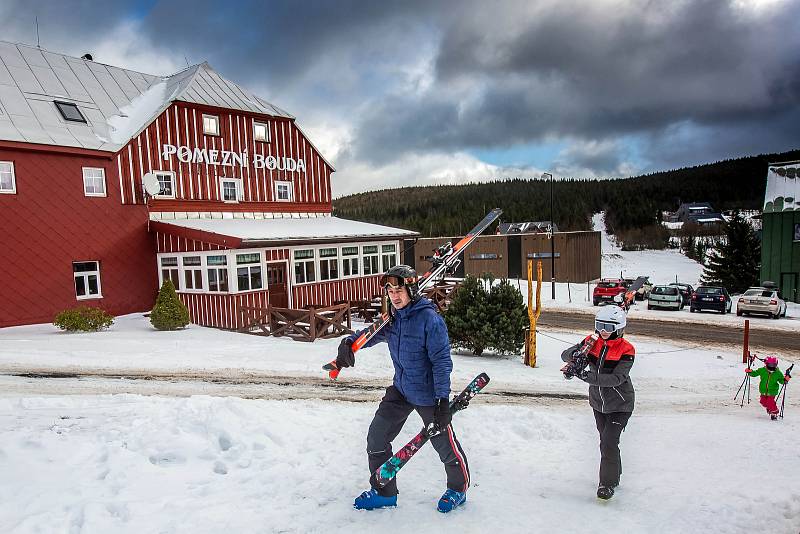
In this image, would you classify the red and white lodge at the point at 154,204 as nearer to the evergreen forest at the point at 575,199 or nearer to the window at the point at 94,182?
the window at the point at 94,182

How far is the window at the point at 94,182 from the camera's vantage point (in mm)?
17062

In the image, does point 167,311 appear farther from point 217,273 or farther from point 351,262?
point 351,262

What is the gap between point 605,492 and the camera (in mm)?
4492

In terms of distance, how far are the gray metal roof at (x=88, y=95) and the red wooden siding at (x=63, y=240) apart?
991mm

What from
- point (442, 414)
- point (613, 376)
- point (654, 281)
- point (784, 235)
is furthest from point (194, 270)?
point (654, 281)

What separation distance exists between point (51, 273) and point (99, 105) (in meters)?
7.56

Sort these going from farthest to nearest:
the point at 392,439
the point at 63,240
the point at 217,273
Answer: the point at 217,273 < the point at 63,240 < the point at 392,439

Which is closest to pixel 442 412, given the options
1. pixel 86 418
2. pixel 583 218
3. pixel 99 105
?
pixel 86 418

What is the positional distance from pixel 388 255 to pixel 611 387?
18.3 m

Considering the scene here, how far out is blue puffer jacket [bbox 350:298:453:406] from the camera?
417 cm

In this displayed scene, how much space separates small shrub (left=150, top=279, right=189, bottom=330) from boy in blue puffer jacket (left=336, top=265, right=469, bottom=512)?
502 inches

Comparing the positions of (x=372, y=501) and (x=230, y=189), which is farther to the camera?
(x=230, y=189)

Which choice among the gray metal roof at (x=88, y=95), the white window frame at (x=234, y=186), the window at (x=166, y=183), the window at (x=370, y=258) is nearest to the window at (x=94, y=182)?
the gray metal roof at (x=88, y=95)

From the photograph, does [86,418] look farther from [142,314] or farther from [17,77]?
[17,77]
